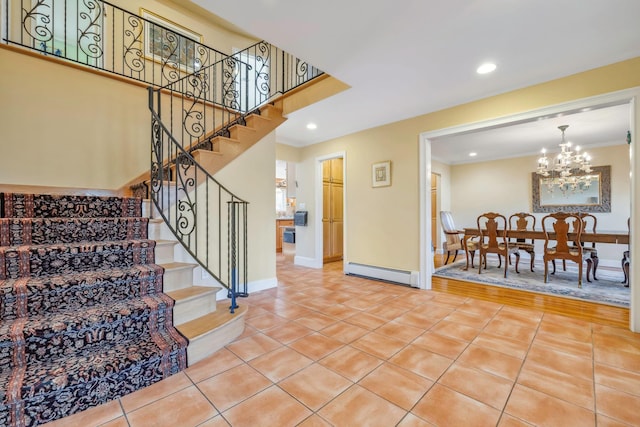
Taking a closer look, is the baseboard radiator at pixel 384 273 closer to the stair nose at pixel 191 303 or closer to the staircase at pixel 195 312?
the staircase at pixel 195 312

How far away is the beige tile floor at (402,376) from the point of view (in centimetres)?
140

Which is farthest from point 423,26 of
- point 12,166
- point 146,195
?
point 12,166

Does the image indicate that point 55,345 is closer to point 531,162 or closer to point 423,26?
point 423,26

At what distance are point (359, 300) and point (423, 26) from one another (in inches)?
111

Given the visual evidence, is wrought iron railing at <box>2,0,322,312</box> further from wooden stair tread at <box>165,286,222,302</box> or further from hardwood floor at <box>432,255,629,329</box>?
hardwood floor at <box>432,255,629,329</box>

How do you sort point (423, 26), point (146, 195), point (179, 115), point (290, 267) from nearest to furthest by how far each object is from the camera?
point (423, 26)
point (146, 195)
point (179, 115)
point (290, 267)

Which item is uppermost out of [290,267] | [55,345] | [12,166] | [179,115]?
[179,115]

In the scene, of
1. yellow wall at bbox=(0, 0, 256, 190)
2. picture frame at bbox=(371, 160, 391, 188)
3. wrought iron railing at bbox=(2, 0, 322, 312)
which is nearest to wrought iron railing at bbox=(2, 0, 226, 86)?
wrought iron railing at bbox=(2, 0, 322, 312)

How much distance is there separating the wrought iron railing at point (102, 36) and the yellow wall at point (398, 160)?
256 centimetres

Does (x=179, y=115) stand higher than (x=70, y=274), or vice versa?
(x=179, y=115)

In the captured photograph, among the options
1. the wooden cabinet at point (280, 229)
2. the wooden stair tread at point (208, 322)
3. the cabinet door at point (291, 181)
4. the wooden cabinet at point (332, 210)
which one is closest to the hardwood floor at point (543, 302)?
the wooden cabinet at point (332, 210)

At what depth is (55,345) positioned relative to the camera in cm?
152

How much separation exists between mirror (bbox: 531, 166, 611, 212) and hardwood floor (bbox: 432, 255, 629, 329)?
3199mm

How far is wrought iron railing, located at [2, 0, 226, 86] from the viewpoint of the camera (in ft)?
10.6
